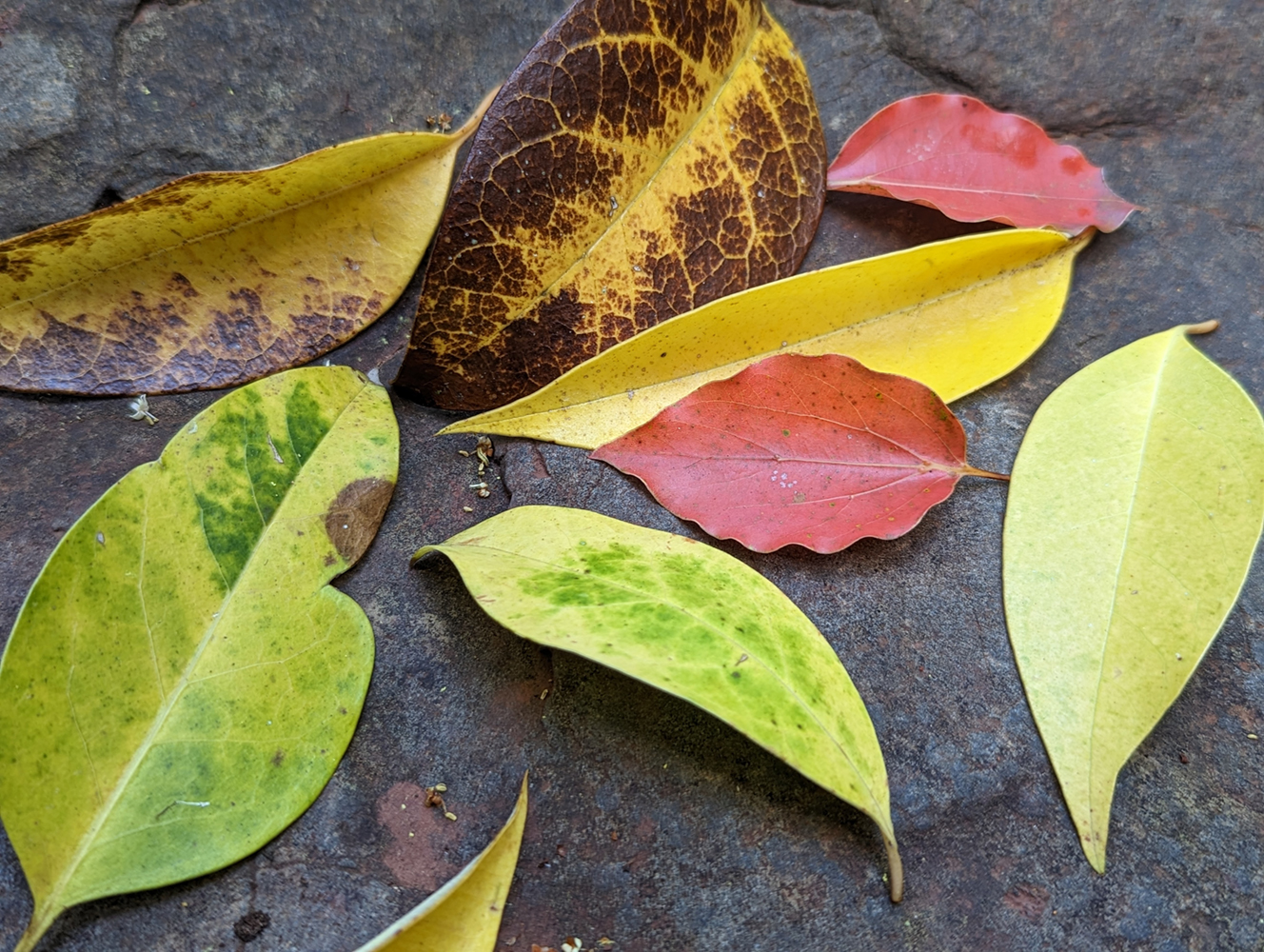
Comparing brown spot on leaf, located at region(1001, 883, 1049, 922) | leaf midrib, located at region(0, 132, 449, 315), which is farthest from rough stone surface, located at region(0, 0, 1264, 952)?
leaf midrib, located at region(0, 132, 449, 315)

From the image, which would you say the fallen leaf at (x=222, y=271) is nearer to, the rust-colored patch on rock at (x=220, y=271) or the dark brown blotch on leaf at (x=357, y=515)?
the rust-colored patch on rock at (x=220, y=271)

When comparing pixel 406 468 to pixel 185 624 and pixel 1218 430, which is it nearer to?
pixel 185 624

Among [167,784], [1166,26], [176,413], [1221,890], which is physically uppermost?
[1166,26]

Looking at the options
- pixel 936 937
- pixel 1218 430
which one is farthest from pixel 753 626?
pixel 1218 430

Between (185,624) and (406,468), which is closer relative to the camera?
(185,624)

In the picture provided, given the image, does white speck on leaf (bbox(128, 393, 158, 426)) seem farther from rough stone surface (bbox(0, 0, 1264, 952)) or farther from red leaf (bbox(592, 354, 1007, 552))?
red leaf (bbox(592, 354, 1007, 552))

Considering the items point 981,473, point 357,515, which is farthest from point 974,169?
point 357,515

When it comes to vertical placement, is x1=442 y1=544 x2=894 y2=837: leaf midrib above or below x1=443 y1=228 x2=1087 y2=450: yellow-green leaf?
below

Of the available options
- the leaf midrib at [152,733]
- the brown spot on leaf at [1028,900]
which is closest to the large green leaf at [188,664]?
the leaf midrib at [152,733]
